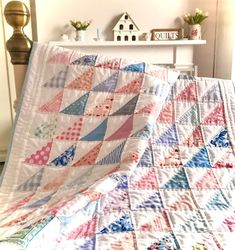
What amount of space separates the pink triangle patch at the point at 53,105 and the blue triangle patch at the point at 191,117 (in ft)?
1.52

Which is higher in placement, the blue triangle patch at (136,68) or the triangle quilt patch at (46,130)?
the blue triangle patch at (136,68)

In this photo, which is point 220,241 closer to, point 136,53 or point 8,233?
point 8,233

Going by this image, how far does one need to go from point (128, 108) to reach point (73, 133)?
0.72 feet

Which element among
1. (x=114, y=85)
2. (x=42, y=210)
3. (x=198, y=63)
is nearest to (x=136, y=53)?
(x=198, y=63)

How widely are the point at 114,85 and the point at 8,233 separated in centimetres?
66

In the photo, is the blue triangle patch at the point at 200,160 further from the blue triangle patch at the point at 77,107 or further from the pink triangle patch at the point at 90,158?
the blue triangle patch at the point at 77,107

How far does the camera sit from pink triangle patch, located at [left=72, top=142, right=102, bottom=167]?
1.10 meters

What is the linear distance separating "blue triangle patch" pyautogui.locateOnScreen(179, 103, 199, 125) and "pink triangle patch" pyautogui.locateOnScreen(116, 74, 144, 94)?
0.20 metres

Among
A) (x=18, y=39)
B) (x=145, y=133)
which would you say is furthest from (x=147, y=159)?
(x=18, y=39)

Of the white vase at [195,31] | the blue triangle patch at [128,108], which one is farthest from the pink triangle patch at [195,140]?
the white vase at [195,31]

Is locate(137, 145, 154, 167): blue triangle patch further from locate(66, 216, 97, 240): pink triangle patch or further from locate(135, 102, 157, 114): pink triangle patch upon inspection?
locate(66, 216, 97, 240): pink triangle patch

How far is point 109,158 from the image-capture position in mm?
1063

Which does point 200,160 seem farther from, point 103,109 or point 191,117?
point 103,109

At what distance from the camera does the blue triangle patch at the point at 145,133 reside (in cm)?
105
